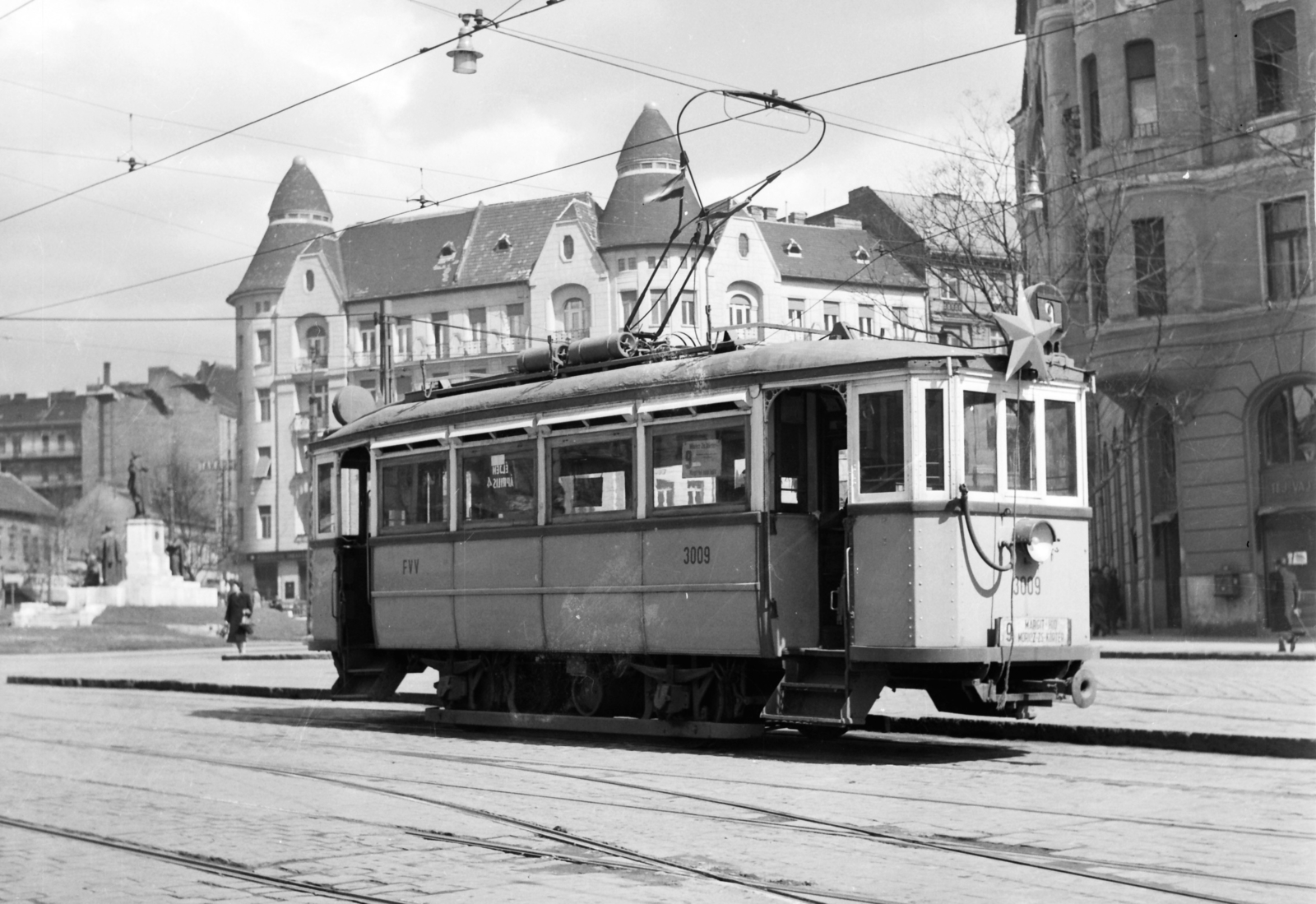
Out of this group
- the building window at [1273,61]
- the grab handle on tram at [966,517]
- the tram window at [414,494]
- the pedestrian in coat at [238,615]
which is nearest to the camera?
the grab handle on tram at [966,517]

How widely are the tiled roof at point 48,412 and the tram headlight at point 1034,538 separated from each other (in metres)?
111

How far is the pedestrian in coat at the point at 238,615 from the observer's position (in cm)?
3731

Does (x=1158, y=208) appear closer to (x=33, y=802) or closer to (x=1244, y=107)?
(x=1244, y=107)

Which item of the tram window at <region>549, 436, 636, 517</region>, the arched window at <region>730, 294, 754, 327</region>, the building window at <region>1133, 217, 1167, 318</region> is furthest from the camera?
the arched window at <region>730, 294, 754, 327</region>

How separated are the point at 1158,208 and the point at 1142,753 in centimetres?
2083

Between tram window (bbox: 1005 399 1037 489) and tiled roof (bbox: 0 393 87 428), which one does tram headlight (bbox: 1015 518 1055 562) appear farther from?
tiled roof (bbox: 0 393 87 428)

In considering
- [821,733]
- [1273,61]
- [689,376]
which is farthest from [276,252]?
[1273,61]

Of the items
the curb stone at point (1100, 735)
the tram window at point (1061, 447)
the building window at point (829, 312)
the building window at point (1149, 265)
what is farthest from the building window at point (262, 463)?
the tram window at point (1061, 447)

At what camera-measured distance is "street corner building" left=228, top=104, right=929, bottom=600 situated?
4538 centimetres

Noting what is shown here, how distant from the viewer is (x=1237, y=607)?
31453 millimetres

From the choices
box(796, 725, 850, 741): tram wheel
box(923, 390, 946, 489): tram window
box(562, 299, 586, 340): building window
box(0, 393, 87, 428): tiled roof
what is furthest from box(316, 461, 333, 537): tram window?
Result: box(0, 393, 87, 428): tiled roof

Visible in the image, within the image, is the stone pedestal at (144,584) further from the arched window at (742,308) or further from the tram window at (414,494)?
the tram window at (414,494)

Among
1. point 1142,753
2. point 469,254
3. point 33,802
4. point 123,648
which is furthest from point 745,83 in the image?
point 469,254

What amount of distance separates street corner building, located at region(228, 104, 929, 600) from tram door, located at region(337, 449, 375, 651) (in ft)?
54.0
